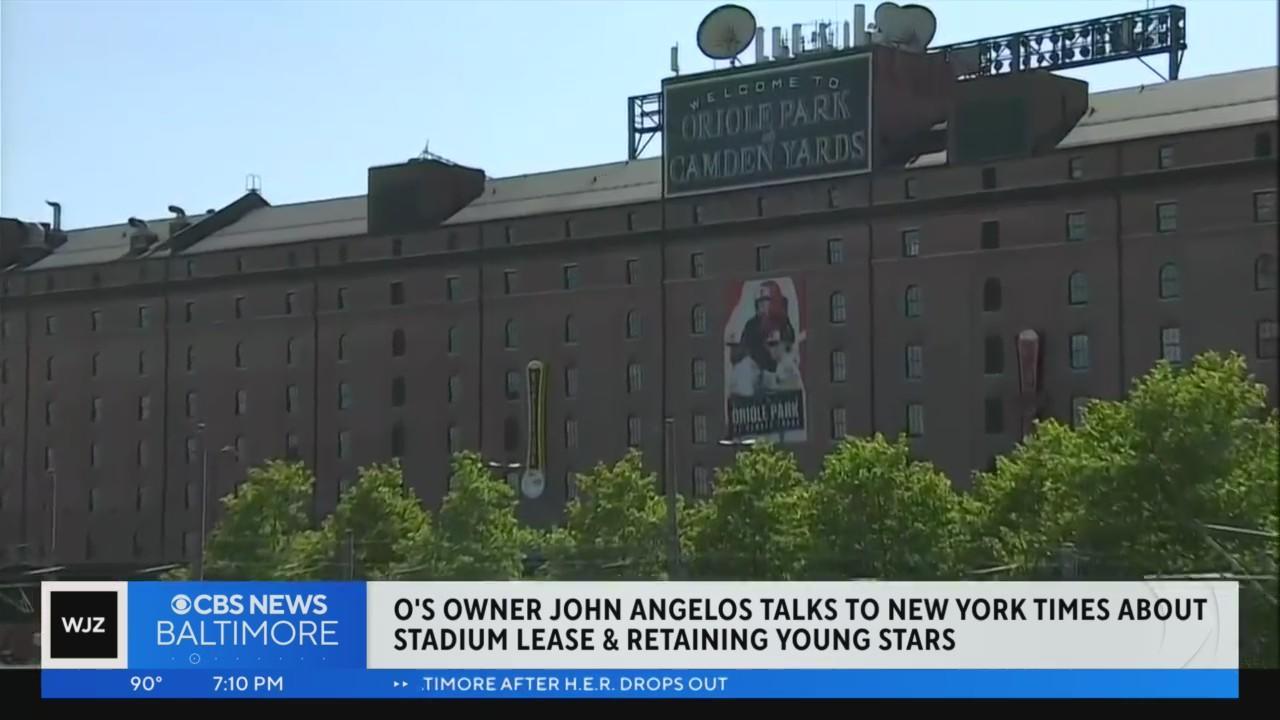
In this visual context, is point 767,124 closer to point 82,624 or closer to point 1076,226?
point 1076,226

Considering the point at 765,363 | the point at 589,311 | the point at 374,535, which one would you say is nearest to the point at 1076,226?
the point at 765,363

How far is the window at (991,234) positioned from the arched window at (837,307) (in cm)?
45

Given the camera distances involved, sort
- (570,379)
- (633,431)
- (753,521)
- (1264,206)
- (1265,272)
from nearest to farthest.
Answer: (1265,272) < (1264,206) < (753,521) < (633,431) < (570,379)

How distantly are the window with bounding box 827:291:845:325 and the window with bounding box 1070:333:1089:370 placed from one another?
0.70 m

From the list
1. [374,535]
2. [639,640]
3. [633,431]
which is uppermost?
[633,431]

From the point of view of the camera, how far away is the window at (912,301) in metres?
6.20

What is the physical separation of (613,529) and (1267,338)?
6.29ft

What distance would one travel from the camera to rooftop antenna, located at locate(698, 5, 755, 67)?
6.22 m

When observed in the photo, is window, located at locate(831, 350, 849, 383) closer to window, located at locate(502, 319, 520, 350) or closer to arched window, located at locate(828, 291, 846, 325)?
arched window, located at locate(828, 291, 846, 325)

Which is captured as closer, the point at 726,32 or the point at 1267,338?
the point at 1267,338

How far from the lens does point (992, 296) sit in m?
6.10

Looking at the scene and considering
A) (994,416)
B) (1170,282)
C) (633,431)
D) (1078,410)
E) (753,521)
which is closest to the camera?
(1170,282)
